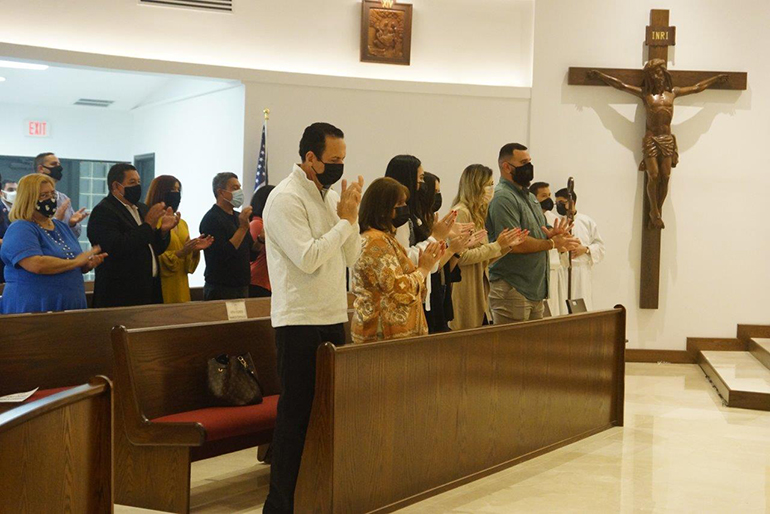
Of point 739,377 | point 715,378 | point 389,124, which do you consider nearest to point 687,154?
point 715,378

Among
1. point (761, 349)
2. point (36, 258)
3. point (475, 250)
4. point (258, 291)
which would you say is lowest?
point (761, 349)

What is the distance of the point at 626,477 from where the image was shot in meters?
4.62

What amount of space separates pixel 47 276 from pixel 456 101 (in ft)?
15.3

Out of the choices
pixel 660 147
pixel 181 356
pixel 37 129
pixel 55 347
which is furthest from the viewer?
pixel 37 129

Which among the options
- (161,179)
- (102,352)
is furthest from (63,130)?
(102,352)

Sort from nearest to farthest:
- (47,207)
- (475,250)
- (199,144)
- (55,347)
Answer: (55,347), (47,207), (475,250), (199,144)

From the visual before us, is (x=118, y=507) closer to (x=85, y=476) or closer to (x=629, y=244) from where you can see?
(x=85, y=476)

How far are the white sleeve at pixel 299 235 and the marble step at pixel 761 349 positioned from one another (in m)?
5.44

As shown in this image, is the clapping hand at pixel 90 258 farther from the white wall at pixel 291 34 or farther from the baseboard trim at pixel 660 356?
the baseboard trim at pixel 660 356

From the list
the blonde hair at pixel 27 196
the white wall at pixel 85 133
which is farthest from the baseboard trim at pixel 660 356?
the white wall at pixel 85 133

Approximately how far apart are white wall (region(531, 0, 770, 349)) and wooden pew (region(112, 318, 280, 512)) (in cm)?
528

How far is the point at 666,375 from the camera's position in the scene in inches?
313

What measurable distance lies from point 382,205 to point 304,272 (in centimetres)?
58

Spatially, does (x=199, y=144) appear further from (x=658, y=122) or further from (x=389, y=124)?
(x=658, y=122)
